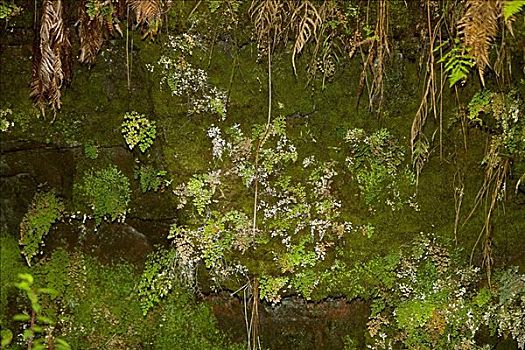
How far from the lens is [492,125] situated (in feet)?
13.1

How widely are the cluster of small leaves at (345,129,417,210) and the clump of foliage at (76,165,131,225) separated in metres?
1.60

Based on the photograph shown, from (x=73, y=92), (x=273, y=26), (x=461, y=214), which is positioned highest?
(x=273, y=26)

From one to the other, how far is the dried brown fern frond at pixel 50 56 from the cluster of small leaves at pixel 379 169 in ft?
6.40

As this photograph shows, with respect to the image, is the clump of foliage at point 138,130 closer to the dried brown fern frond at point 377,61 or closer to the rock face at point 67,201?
the rock face at point 67,201

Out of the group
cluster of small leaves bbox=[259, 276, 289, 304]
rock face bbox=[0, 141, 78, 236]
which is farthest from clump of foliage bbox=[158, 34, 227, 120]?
cluster of small leaves bbox=[259, 276, 289, 304]

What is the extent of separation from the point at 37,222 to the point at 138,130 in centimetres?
95

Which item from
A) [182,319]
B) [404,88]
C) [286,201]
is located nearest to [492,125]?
[404,88]

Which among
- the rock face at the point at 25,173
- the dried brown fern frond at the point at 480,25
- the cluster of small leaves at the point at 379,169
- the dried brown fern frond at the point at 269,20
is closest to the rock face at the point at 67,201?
the rock face at the point at 25,173

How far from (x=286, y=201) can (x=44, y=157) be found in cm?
172

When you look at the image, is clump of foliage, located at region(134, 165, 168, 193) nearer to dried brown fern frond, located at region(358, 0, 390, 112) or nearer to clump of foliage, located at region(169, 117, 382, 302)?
clump of foliage, located at region(169, 117, 382, 302)

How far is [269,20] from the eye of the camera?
3.75 m

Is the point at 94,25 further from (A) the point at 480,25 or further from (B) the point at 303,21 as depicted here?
(A) the point at 480,25

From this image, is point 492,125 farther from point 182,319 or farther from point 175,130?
point 182,319

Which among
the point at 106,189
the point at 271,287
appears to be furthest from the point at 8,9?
the point at 271,287
